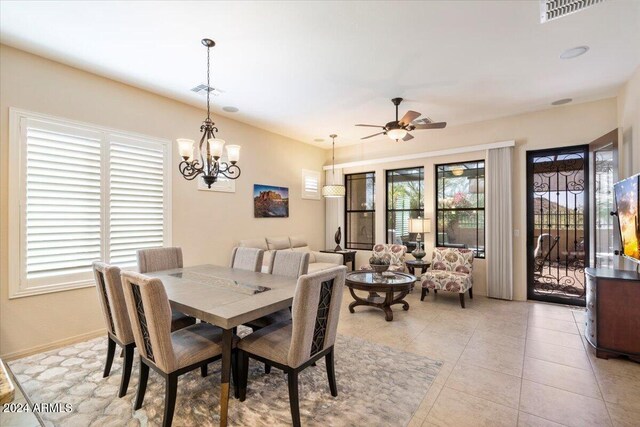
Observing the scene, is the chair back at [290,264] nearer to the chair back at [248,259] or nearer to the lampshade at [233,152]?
the chair back at [248,259]

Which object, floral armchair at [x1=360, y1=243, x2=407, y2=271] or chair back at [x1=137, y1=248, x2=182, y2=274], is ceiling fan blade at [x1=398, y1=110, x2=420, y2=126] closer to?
floral armchair at [x1=360, y1=243, x2=407, y2=271]

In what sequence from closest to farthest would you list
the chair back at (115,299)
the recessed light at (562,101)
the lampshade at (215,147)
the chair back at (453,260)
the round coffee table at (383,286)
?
1. the chair back at (115,299)
2. the lampshade at (215,147)
3. the round coffee table at (383,286)
4. the recessed light at (562,101)
5. the chair back at (453,260)

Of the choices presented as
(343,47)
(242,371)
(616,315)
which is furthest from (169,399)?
(616,315)

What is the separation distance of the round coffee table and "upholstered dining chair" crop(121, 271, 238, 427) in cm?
229

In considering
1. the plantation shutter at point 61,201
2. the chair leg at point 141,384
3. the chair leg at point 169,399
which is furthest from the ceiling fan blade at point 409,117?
the plantation shutter at point 61,201

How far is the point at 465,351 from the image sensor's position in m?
3.11

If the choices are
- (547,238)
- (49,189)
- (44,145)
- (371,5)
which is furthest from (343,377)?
(547,238)

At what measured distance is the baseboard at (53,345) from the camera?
2982mm

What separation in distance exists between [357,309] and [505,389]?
2311 millimetres

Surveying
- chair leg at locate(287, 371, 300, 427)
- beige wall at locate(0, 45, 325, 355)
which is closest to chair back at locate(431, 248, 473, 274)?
beige wall at locate(0, 45, 325, 355)

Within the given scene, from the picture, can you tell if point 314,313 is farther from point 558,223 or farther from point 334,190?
point 558,223

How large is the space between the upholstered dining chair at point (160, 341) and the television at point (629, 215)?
12.5ft

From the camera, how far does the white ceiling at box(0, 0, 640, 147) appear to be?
2.48m

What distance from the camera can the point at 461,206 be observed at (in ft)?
18.5
